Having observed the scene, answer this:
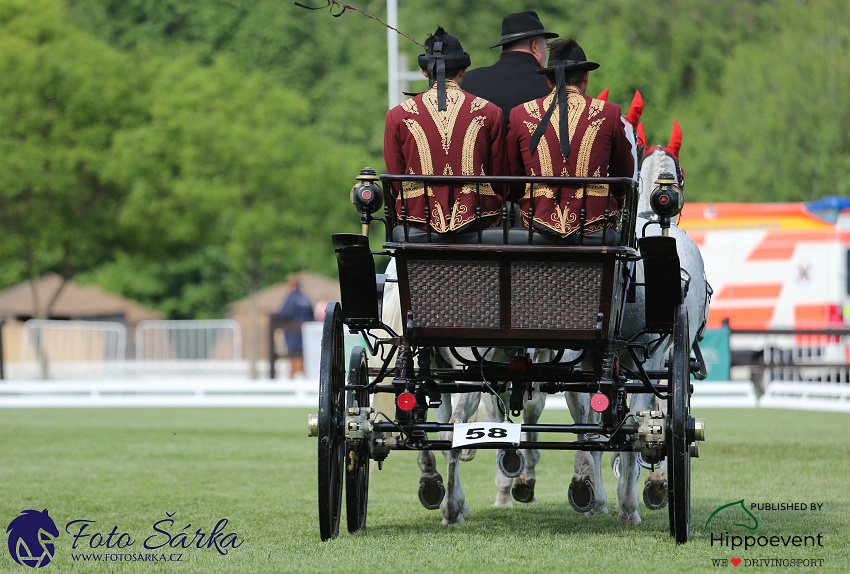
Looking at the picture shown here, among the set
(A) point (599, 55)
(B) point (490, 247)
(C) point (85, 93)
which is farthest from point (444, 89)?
(C) point (85, 93)

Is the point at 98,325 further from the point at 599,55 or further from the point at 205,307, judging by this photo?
the point at 205,307

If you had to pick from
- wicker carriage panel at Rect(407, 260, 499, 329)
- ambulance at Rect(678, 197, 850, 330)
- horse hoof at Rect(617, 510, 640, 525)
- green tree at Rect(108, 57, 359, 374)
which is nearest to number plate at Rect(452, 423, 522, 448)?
wicker carriage panel at Rect(407, 260, 499, 329)

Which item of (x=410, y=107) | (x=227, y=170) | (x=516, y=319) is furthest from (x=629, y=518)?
(x=227, y=170)

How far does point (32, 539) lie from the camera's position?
6297 millimetres

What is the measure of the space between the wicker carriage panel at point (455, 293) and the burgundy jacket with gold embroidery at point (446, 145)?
0.21 meters

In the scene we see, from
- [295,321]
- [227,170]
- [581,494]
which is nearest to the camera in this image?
[581,494]

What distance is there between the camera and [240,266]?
3472 centimetres

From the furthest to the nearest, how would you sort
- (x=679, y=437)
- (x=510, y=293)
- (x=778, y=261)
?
(x=778, y=261) < (x=510, y=293) < (x=679, y=437)

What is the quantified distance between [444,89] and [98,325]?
74.4 ft

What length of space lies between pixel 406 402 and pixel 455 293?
0.57m

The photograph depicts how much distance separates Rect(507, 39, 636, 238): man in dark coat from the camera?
5.86 metres

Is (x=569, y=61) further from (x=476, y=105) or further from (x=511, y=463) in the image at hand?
(x=511, y=463)

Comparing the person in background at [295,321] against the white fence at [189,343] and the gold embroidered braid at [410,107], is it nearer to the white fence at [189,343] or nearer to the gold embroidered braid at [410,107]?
the white fence at [189,343]

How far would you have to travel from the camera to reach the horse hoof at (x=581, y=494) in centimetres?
689
